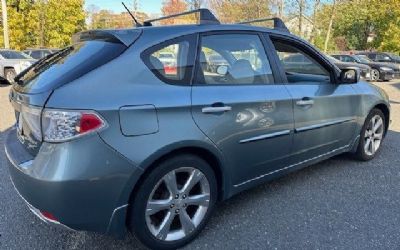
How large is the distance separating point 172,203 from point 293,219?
114 cm

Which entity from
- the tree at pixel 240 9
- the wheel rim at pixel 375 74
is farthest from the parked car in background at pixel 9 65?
the tree at pixel 240 9

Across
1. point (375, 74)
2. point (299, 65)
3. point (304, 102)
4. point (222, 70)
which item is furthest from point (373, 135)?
point (375, 74)

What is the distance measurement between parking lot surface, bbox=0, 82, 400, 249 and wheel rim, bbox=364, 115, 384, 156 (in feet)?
1.37

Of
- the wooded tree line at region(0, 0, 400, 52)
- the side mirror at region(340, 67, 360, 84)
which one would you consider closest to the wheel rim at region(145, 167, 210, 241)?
the side mirror at region(340, 67, 360, 84)

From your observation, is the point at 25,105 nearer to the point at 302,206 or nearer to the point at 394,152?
the point at 302,206

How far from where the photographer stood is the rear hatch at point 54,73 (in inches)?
93.8

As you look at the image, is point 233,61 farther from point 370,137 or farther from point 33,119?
point 370,137

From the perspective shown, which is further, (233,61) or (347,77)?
(347,77)

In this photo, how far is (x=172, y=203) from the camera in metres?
2.72

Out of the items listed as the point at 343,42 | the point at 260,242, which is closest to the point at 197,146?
the point at 260,242

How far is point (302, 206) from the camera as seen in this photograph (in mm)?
3486

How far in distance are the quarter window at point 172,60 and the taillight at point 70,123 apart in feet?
1.85

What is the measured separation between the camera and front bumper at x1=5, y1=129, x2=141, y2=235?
7.34ft

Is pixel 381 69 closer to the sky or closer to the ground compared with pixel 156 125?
closer to the ground
